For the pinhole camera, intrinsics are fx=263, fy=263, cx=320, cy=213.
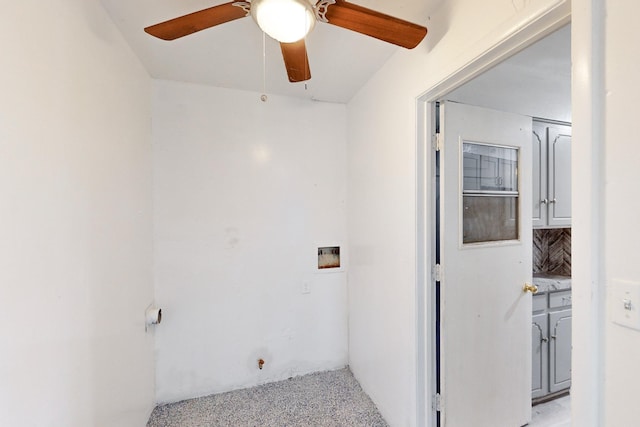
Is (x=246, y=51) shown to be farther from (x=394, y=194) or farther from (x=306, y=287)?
(x=306, y=287)

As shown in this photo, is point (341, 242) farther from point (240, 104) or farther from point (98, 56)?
point (98, 56)

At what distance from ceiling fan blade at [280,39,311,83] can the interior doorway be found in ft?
2.21

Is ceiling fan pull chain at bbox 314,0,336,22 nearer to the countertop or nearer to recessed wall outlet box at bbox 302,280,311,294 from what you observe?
recessed wall outlet box at bbox 302,280,311,294

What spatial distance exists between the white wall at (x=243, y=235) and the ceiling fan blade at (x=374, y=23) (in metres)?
1.29

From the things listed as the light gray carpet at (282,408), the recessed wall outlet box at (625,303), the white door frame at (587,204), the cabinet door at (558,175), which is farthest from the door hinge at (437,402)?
the cabinet door at (558,175)

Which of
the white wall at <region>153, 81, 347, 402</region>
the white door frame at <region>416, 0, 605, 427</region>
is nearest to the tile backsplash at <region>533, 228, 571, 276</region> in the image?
the white wall at <region>153, 81, 347, 402</region>

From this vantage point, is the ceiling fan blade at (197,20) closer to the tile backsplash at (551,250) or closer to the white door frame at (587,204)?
the white door frame at (587,204)

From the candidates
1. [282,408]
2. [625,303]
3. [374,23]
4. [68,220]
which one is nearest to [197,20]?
[374,23]

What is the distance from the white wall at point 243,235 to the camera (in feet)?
6.54

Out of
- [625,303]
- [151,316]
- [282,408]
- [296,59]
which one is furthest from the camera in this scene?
[282,408]

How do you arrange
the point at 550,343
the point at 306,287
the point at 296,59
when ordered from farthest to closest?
1. the point at 306,287
2. the point at 550,343
3. the point at 296,59

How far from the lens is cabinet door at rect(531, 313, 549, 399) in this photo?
1996 millimetres

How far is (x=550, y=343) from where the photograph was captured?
6.68 ft

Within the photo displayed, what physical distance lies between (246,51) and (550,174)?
246 centimetres
